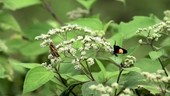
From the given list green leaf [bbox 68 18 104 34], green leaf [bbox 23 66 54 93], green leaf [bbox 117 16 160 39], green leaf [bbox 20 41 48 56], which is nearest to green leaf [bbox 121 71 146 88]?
green leaf [bbox 23 66 54 93]

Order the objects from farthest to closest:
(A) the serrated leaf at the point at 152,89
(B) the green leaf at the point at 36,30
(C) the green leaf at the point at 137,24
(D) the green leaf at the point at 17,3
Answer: (B) the green leaf at the point at 36,30 → (D) the green leaf at the point at 17,3 → (C) the green leaf at the point at 137,24 → (A) the serrated leaf at the point at 152,89

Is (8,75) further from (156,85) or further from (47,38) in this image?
(156,85)

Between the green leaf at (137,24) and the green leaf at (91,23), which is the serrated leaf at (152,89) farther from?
the green leaf at (91,23)

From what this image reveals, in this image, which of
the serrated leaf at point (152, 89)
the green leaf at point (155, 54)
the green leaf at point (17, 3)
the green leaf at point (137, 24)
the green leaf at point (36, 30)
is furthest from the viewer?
A: the green leaf at point (36, 30)

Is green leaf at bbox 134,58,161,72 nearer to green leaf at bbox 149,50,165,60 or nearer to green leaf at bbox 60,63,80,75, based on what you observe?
green leaf at bbox 149,50,165,60

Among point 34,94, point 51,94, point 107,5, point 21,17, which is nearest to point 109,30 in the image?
point 34,94

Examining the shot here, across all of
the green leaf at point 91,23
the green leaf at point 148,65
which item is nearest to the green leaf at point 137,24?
the green leaf at point 91,23
